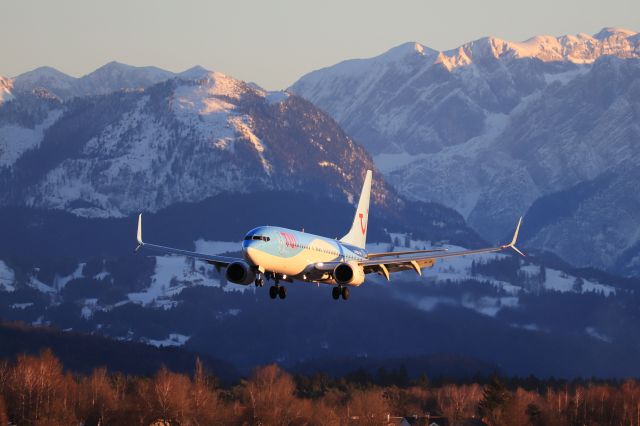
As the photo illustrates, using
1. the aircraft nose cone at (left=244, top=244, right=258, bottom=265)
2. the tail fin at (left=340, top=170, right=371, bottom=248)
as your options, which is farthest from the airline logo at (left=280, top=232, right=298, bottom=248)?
the tail fin at (left=340, top=170, right=371, bottom=248)

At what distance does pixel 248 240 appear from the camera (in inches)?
5408

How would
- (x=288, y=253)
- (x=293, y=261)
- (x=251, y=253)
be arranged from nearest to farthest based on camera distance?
(x=251, y=253)
(x=288, y=253)
(x=293, y=261)

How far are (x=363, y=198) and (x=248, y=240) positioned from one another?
46330 millimetres

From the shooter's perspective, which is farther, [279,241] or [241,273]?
[241,273]

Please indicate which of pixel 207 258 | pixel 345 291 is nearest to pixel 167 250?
pixel 207 258

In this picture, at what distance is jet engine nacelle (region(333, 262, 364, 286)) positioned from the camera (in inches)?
5655

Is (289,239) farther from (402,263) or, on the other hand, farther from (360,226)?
(360,226)

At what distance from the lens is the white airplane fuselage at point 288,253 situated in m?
137

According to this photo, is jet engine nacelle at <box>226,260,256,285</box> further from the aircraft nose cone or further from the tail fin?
the tail fin

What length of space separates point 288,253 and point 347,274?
6.23 meters

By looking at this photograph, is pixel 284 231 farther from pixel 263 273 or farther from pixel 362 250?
pixel 362 250

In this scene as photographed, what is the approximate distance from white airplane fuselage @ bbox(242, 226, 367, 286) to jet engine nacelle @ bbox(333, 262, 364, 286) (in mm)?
749

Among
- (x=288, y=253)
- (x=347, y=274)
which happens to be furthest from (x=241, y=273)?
(x=347, y=274)

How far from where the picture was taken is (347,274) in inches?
5664
